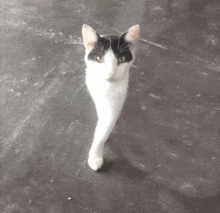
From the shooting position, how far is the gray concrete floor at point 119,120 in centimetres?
194

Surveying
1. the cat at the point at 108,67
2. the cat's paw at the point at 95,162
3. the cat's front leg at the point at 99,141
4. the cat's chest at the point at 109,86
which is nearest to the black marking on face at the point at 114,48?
the cat at the point at 108,67

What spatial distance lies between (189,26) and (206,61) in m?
0.57

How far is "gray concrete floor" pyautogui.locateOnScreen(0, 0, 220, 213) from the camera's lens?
1942 millimetres

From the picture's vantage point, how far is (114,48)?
1.54 m

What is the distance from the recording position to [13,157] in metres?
2.11

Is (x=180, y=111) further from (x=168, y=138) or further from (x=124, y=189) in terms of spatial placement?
(x=124, y=189)

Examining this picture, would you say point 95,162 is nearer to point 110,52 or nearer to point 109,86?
point 109,86

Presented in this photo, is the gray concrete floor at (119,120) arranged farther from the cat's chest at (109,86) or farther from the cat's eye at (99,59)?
the cat's eye at (99,59)

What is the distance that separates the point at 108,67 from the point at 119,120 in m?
0.90

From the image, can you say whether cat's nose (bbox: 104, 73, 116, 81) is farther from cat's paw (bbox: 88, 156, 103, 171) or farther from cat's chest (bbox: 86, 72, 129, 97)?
cat's paw (bbox: 88, 156, 103, 171)

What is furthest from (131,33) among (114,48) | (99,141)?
(99,141)

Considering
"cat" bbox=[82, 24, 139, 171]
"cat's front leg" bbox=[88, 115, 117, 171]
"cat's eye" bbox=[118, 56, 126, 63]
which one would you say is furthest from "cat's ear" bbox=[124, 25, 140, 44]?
"cat's front leg" bbox=[88, 115, 117, 171]

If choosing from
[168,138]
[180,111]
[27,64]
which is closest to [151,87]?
[180,111]

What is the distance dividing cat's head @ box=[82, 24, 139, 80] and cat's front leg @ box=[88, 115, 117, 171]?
0.36 m
